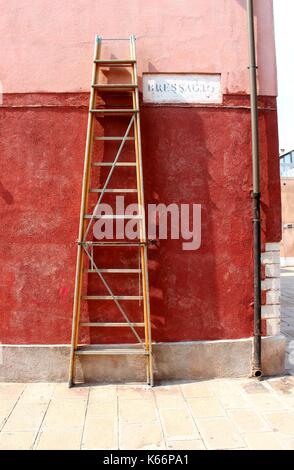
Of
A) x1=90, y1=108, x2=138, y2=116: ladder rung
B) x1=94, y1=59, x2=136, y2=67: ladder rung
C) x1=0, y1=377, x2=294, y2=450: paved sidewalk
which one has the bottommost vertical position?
x1=0, y1=377, x2=294, y2=450: paved sidewalk

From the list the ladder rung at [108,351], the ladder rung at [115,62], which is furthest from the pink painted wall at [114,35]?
the ladder rung at [108,351]

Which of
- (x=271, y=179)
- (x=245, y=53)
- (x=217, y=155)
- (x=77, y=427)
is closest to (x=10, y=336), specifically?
(x=77, y=427)

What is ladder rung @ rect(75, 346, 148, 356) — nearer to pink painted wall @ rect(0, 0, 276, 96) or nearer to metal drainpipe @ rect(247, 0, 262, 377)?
metal drainpipe @ rect(247, 0, 262, 377)

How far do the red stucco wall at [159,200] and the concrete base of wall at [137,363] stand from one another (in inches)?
4.1

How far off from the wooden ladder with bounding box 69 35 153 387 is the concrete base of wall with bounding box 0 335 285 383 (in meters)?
0.15

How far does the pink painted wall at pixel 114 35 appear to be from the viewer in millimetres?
4199

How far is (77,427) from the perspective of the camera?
315 cm

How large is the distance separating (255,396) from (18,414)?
2250mm

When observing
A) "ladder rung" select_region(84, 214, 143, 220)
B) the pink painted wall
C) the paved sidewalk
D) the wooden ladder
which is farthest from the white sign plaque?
the paved sidewalk

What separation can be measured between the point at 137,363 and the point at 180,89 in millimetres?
3052

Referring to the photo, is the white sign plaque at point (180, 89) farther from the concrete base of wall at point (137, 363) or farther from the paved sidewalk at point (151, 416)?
the paved sidewalk at point (151, 416)

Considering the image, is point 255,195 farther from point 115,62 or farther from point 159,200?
point 115,62

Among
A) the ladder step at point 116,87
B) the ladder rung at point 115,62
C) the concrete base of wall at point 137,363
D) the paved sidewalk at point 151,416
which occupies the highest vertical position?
the ladder rung at point 115,62

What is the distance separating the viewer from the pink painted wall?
4.20 metres
